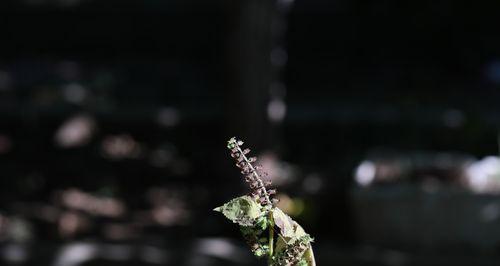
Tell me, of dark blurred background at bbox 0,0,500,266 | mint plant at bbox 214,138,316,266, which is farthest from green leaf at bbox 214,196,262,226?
dark blurred background at bbox 0,0,500,266

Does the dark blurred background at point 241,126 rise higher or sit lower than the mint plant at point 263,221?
higher

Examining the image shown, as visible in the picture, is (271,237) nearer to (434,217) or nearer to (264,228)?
(264,228)

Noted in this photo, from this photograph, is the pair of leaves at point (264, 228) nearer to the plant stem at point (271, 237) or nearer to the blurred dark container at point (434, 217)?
the plant stem at point (271, 237)

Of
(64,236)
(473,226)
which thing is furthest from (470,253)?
(64,236)

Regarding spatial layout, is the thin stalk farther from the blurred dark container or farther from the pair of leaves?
the blurred dark container

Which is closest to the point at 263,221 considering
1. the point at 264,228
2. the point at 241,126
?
the point at 264,228

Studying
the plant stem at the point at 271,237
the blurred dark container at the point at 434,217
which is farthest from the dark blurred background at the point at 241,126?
the plant stem at the point at 271,237

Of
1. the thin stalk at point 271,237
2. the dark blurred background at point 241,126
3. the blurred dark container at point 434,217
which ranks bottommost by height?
the thin stalk at point 271,237

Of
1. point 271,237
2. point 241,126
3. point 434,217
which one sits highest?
point 241,126
